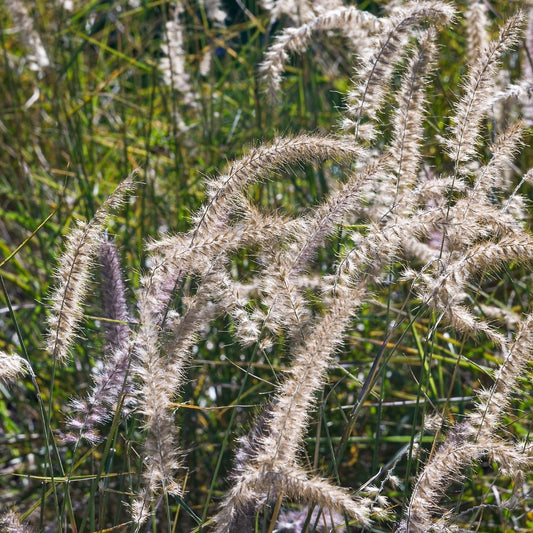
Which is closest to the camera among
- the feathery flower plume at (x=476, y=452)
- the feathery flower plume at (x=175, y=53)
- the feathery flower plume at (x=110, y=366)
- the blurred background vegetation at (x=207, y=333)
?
the feathery flower plume at (x=476, y=452)

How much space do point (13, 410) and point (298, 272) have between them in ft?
5.43

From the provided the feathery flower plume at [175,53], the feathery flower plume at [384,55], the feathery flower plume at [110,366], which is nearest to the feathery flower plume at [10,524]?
the feathery flower plume at [110,366]

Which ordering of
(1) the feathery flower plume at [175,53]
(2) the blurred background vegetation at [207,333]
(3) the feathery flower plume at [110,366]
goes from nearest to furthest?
(3) the feathery flower plume at [110,366]
(2) the blurred background vegetation at [207,333]
(1) the feathery flower plume at [175,53]

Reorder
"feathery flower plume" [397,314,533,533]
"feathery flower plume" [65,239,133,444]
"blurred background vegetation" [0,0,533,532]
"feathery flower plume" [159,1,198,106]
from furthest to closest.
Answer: "feathery flower plume" [159,1,198,106] → "blurred background vegetation" [0,0,533,532] → "feathery flower plume" [65,239,133,444] → "feathery flower plume" [397,314,533,533]

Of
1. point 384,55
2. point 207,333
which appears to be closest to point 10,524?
point 207,333

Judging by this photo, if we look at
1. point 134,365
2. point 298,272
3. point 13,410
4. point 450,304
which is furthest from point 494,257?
point 13,410

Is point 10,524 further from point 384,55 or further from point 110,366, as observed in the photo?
point 384,55

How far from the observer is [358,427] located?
195 cm

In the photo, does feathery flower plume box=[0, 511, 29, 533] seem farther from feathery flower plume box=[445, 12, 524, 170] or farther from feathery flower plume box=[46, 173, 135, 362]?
feathery flower plume box=[445, 12, 524, 170]

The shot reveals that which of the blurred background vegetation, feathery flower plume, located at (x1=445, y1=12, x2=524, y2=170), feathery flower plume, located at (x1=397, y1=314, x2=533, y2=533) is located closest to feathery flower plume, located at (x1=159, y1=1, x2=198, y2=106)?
the blurred background vegetation

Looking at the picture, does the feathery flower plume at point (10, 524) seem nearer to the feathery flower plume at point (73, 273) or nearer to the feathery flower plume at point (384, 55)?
the feathery flower plume at point (73, 273)

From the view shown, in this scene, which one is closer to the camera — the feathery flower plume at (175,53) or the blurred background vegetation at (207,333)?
the blurred background vegetation at (207,333)

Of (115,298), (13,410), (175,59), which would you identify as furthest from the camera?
(13,410)

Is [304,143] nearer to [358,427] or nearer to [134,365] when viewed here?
[134,365]
